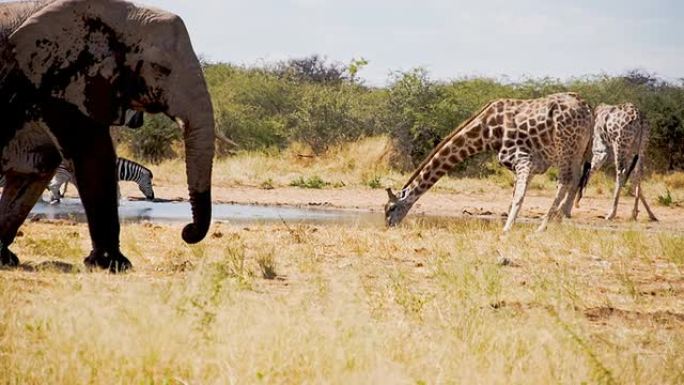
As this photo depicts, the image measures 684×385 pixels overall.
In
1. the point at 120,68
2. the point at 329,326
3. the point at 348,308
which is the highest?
the point at 120,68

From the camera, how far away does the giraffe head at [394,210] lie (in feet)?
52.5

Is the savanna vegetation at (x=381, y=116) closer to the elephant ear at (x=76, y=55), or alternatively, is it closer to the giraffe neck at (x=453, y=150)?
the giraffe neck at (x=453, y=150)

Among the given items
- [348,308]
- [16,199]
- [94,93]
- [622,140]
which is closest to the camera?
[348,308]

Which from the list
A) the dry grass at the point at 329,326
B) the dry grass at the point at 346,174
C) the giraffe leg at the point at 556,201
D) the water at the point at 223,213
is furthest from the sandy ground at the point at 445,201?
the dry grass at the point at 329,326

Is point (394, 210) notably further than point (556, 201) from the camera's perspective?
Yes

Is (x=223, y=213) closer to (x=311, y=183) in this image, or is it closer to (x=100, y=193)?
(x=311, y=183)

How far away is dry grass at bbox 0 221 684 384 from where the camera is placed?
16.3 feet

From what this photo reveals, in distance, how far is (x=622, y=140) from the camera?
21.0 metres

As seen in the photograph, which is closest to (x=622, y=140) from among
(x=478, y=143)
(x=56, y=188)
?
(x=478, y=143)

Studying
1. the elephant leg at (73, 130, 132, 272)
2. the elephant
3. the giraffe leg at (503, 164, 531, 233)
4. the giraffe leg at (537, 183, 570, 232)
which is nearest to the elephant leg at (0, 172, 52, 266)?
the elephant

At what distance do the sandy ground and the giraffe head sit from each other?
4.39 metres

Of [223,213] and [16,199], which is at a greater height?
[16,199]

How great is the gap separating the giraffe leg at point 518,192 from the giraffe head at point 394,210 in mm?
1803

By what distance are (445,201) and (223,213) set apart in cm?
611
